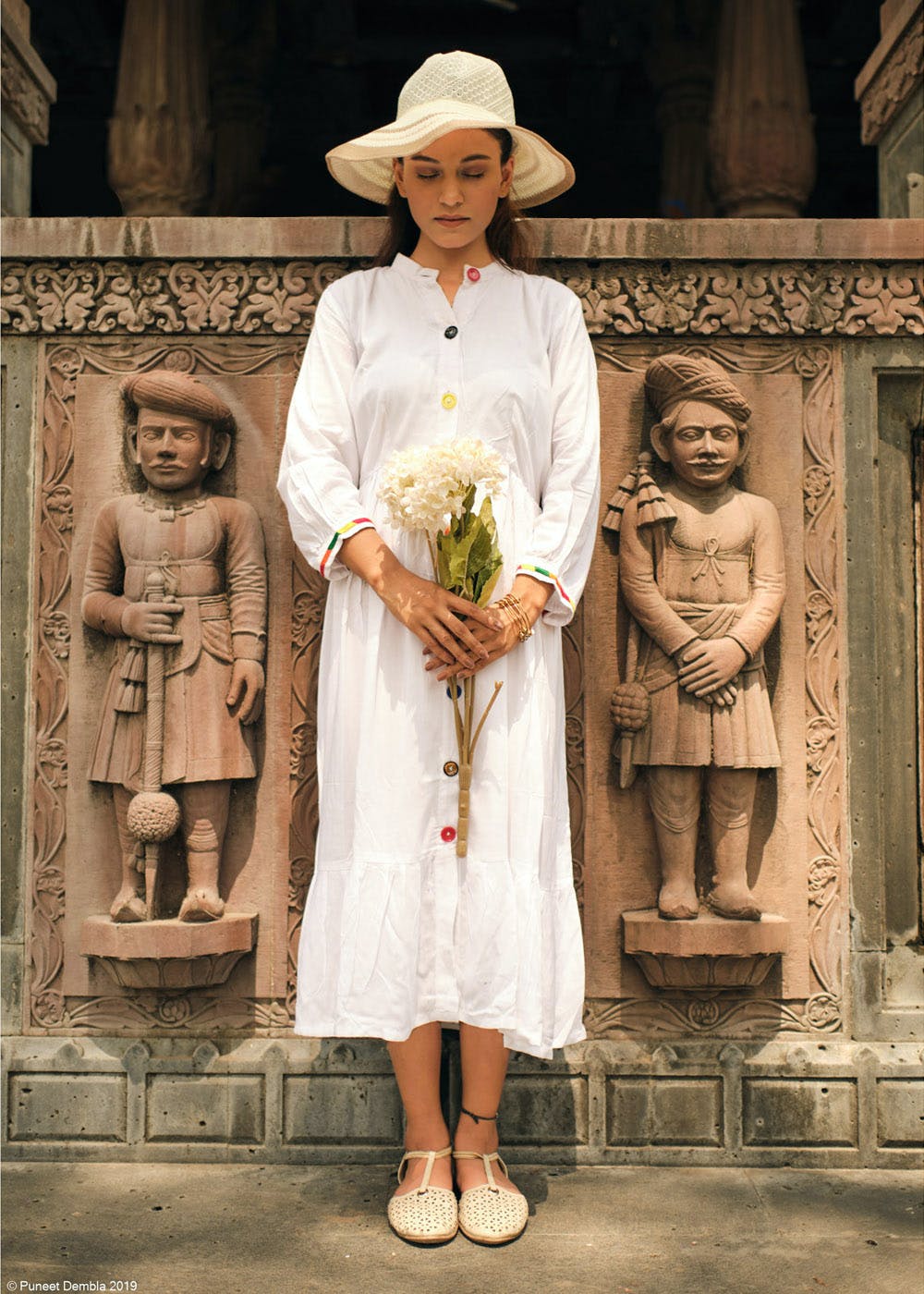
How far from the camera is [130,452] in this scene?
4227 mm

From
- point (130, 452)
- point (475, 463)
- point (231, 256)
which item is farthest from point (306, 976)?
point (231, 256)

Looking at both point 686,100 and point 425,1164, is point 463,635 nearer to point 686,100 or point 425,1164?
point 425,1164

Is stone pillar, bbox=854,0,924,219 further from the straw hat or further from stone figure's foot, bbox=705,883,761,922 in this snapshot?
stone figure's foot, bbox=705,883,761,922

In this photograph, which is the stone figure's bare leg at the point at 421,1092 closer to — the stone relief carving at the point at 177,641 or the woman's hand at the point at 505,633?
the stone relief carving at the point at 177,641

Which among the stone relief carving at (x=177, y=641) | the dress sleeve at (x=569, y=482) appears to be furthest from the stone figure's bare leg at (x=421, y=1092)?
the dress sleeve at (x=569, y=482)

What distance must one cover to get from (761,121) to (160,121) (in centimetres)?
208

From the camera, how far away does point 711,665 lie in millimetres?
3996

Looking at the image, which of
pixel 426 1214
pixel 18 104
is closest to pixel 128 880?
pixel 426 1214

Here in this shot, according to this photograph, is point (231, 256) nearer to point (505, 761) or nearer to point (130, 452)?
point (130, 452)

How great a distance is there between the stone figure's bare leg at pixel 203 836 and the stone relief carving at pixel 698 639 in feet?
4.05

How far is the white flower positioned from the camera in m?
3.22

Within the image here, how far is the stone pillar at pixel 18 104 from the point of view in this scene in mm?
4598

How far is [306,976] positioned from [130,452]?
175 centimetres

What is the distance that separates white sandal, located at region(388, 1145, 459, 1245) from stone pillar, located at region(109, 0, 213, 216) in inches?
128
